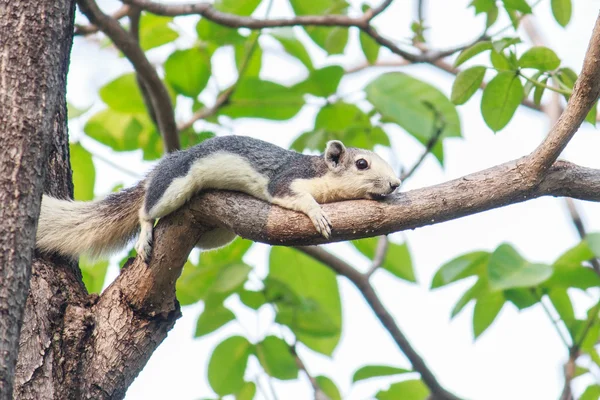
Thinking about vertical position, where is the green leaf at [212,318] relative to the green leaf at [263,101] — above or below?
below

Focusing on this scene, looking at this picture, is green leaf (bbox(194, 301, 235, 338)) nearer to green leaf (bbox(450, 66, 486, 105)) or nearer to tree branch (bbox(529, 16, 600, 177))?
green leaf (bbox(450, 66, 486, 105))

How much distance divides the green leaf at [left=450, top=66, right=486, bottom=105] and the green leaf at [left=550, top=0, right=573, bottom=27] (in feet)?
2.47

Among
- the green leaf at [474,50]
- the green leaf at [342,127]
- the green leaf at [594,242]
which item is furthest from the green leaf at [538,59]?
the green leaf at [342,127]

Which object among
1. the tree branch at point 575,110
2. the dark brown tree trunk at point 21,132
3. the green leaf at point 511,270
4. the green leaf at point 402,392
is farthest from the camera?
the green leaf at point 402,392

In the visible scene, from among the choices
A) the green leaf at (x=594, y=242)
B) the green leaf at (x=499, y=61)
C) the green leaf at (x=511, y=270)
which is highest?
the green leaf at (x=499, y=61)

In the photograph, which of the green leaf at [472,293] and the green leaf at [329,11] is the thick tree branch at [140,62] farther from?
the green leaf at [472,293]

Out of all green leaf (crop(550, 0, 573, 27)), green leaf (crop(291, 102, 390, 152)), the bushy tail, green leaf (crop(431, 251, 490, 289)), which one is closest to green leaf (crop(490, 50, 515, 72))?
green leaf (crop(550, 0, 573, 27))

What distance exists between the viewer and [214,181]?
3.59 meters

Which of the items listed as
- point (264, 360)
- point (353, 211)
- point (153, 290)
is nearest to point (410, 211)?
point (353, 211)

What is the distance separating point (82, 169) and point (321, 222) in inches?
88.5

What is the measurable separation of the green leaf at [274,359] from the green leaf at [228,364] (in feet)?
0.37

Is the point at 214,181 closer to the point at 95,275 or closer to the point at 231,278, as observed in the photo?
the point at 231,278

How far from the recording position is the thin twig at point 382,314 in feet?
16.1

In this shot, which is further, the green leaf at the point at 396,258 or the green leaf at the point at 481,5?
the green leaf at the point at 396,258
